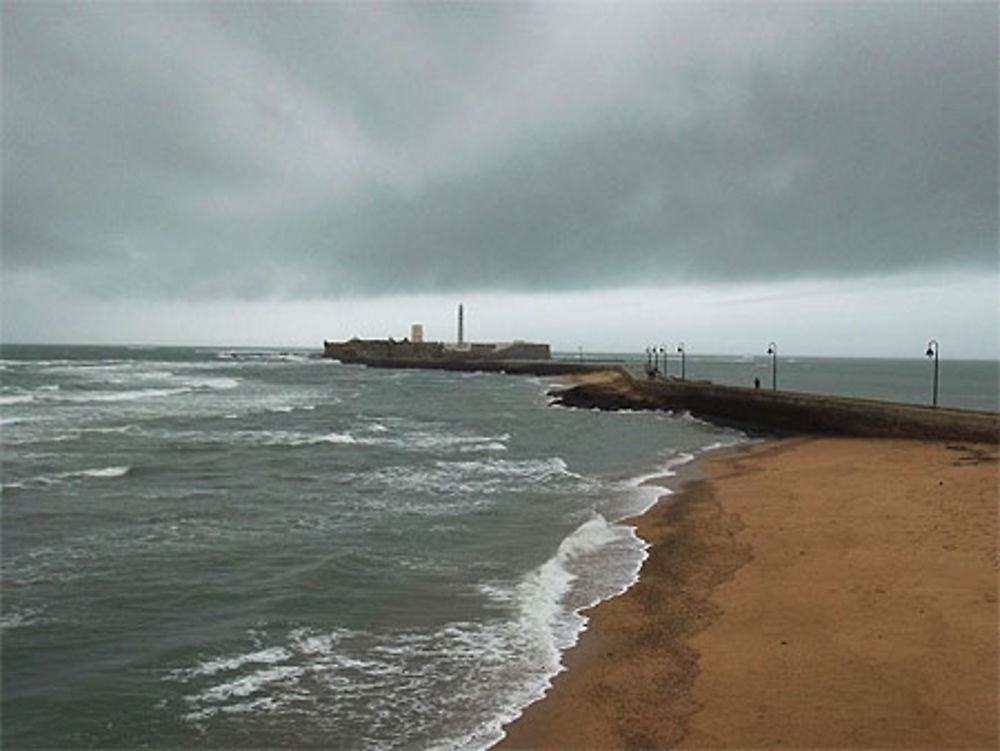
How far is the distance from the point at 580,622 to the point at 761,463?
15506mm

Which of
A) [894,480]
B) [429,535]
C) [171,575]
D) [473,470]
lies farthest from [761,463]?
[171,575]

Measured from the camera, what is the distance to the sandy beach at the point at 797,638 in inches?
247

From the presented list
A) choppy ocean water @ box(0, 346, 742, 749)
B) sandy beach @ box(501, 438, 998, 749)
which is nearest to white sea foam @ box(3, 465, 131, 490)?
choppy ocean water @ box(0, 346, 742, 749)

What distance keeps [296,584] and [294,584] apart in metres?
0.03

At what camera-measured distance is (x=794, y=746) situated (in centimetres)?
584

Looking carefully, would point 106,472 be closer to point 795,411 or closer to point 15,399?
point 795,411

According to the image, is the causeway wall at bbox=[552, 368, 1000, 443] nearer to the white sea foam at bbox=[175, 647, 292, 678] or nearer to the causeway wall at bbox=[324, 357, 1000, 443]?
the causeway wall at bbox=[324, 357, 1000, 443]

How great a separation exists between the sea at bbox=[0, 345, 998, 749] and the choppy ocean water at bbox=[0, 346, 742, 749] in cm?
4

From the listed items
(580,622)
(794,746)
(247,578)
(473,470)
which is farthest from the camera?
(473,470)

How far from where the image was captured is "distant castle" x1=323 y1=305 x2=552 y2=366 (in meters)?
128

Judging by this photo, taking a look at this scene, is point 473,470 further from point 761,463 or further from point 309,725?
point 309,725

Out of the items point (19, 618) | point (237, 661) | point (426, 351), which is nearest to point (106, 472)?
point (19, 618)

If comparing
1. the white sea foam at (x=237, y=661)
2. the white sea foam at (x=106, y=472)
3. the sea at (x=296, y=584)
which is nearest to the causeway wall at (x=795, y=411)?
the sea at (x=296, y=584)

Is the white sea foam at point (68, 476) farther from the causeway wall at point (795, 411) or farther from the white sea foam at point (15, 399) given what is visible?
the causeway wall at point (795, 411)
